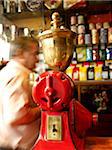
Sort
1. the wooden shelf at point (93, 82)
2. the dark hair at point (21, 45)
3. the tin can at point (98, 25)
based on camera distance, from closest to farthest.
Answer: the dark hair at point (21, 45) < the wooden shelf at point (93, 82) < the tin can at point (98, 25)

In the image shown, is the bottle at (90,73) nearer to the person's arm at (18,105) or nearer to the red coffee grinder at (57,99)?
the person's arm at (18,105)

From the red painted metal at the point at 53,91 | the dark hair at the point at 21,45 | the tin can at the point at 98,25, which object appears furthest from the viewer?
the tin can at the point at 98,25

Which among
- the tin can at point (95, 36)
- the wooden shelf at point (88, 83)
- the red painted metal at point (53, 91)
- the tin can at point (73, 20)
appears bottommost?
the wooden shelf at point (88, 83)

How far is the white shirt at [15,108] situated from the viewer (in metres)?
1.39

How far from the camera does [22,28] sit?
3.53 m

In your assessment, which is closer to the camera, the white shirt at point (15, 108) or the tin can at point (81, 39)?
the white shirt at point (15, 108)

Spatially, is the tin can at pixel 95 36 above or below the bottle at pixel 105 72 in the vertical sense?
above

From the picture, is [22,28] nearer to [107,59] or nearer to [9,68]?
[107,59]

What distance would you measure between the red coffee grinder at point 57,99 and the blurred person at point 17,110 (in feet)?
0.59

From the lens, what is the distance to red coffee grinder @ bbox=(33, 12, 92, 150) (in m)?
1.17

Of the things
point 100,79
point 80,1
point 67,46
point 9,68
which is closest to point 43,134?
point 67,46

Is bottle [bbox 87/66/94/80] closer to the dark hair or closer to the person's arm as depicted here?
the dark hair

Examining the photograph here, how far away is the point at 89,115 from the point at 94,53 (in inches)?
83.9

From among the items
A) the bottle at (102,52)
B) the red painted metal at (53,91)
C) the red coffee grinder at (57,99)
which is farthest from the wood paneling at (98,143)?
the bottle at (102,52)
